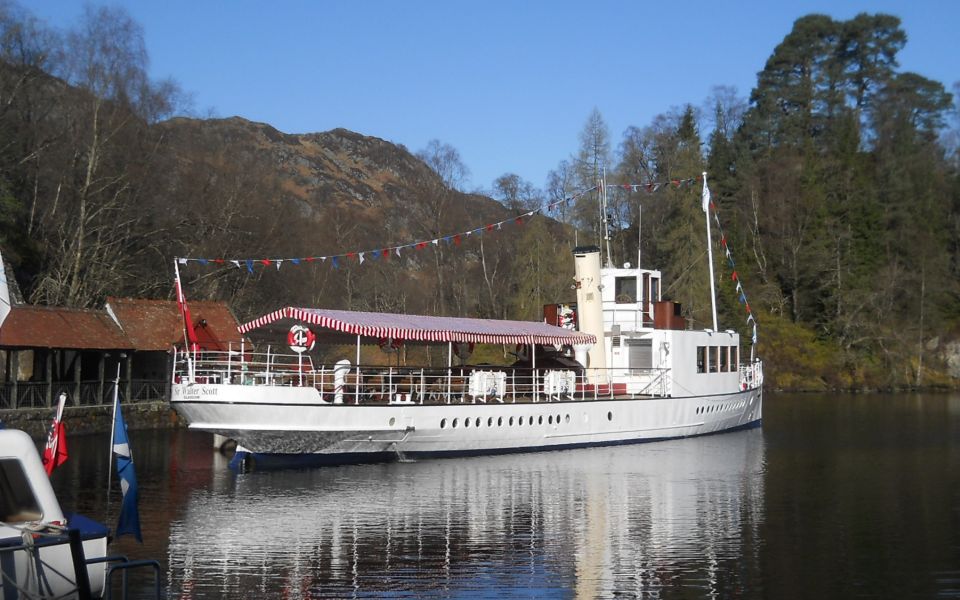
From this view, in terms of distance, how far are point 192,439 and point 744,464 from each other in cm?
1736

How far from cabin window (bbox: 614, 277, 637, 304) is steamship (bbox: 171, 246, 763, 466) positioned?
0.05 metres

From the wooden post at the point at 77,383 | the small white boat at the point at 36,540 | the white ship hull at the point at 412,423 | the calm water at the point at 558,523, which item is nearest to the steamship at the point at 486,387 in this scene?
the white ship hull at the point at 412,423

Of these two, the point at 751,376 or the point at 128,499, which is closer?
the point at 128,499

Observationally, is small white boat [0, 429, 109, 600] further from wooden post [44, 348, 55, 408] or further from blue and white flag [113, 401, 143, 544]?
wooden post [44, 348, 55, 408]

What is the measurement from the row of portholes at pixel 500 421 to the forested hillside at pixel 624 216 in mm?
19044

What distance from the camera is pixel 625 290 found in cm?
3278

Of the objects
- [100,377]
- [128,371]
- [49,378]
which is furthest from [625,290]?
[49,378]

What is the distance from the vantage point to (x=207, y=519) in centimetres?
1786

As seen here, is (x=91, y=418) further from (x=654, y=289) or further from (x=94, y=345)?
(x=654, y=289)

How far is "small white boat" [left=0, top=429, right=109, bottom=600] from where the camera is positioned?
31.1 feet

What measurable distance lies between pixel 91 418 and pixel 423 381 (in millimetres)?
13444

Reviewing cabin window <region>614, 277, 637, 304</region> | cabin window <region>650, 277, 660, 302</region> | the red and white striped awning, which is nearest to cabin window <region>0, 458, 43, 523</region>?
the red and white striped awning

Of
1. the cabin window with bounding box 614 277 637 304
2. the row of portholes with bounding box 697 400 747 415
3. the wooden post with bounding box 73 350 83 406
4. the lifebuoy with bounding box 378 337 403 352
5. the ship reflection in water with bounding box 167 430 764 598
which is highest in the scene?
the cabin window with bounding box 614 277 637 304

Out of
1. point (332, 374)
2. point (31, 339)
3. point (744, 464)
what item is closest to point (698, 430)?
point (744, 464)
